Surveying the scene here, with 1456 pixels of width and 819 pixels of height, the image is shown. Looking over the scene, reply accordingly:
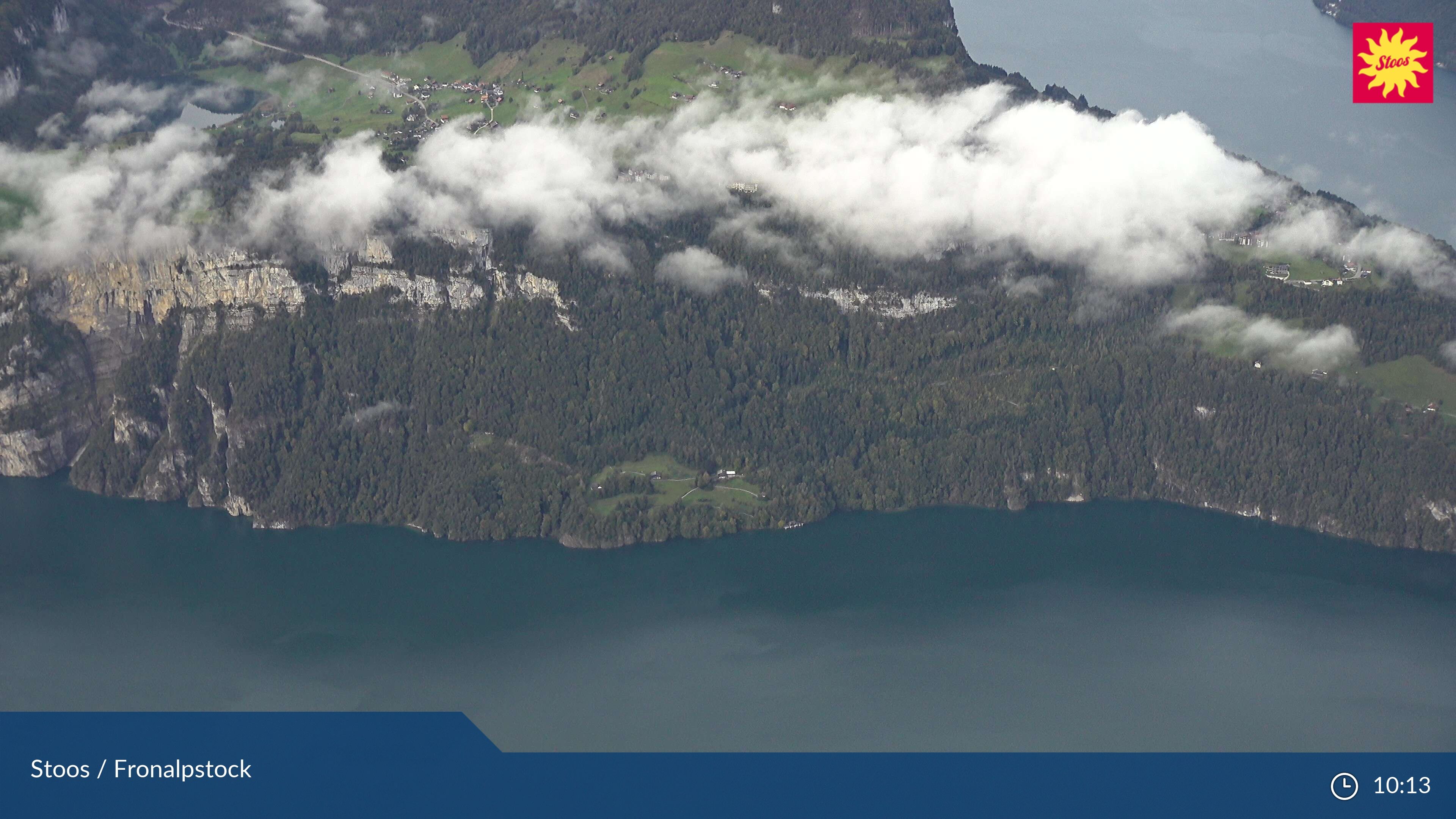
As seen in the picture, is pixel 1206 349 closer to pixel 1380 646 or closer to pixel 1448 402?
pixel 1448 402

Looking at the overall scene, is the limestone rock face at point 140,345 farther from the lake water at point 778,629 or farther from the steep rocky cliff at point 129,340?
the lake water at point 778,629

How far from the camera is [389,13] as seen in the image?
585 ft

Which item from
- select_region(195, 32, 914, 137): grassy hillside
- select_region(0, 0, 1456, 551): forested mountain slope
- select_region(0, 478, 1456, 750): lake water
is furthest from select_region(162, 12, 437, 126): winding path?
select_region(0, 478, 1456, 750): lake water

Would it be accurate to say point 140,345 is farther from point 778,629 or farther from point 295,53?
point 295,53

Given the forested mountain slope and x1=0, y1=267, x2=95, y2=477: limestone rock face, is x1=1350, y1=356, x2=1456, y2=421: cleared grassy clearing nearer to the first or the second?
the forested mountain slope

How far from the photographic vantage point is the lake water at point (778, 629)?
114m

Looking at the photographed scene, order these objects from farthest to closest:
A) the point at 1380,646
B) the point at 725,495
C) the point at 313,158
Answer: the point at 313,158, the point at 725,495, the point at 1380,646

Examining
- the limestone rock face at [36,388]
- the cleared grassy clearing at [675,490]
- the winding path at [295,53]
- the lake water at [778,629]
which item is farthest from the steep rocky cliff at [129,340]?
the winding path at [295,53]

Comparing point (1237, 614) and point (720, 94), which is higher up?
point (720, 94)

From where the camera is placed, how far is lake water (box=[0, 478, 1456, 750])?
113688 millimetres

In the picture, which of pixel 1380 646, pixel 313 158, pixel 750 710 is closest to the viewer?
pixel 750 710

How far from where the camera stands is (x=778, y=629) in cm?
12419

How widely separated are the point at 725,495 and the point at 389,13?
65.2 meters

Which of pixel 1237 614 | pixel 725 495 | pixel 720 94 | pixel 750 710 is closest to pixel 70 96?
pixel 720 94
